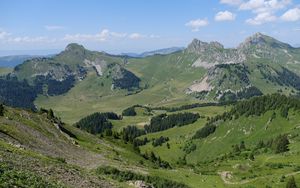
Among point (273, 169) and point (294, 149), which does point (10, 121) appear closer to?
point (273, 169)

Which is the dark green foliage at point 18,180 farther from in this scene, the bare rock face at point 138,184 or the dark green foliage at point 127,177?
the dark green foliage at point 127,177

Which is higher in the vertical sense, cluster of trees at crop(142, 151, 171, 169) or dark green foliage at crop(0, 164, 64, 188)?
dark green foliage at crop(0, 164, 64, 188)

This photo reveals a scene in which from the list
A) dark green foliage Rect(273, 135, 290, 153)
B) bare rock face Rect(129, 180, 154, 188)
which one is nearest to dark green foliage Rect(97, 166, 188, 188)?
bare rock face Rect(129, 180, 154, 188)

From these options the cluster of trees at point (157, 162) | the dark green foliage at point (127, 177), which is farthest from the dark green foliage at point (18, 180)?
the cluster of trees at point (157, 162)

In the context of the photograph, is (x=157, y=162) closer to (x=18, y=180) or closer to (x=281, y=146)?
(x=281, y=146)

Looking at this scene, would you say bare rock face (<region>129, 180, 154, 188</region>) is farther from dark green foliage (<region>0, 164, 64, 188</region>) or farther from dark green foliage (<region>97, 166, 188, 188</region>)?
dark green foliage (<region>0, 164, 64, 188</region>)

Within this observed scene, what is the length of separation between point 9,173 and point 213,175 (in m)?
76.3

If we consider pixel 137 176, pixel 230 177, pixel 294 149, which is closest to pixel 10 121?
pixel 137 176

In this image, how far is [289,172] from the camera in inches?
3952

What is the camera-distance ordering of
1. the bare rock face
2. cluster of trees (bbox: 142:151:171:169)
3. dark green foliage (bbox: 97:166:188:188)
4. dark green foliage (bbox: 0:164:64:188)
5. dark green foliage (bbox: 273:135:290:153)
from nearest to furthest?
dark green foliage (bbox: 0:164:64:188) → the bare rock face → dark green foliage (bbox: 97:166:188:188) → cluster of trees (bbox: 142:151:171:169) → dark green foliage (bbox: 273:135:290:153)

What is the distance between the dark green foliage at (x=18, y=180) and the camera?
1262 inches

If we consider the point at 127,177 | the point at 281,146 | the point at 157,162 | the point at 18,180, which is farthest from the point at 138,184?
the point at 281,146

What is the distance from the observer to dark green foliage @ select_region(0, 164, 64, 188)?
32.1 meters

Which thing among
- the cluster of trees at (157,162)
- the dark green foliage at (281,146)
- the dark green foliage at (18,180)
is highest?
the dark green foliage at (18,180)
